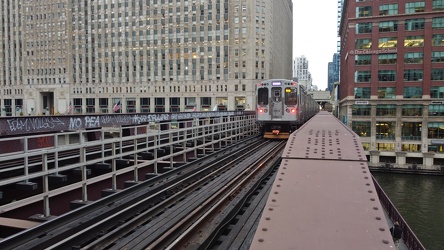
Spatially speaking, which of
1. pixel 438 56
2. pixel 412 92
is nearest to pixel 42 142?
pixel 412 92

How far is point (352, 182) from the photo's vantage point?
12.1 feet

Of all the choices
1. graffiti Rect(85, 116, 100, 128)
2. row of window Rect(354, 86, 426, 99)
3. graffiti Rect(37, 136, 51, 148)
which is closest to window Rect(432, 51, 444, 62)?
row of window Rect(354, 86, 426, 99)

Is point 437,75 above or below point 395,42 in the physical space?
below

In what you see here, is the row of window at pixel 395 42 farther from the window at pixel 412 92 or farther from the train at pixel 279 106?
the train at pixel 279 106

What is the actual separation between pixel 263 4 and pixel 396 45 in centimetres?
4102

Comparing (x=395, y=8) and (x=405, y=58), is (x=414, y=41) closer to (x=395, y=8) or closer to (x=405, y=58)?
(x=405, y=58)

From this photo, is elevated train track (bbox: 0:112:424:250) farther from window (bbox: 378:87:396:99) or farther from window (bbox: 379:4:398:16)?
window (bbox: 379:4:398:16)

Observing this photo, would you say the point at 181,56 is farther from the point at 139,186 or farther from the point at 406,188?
the point at 139,186

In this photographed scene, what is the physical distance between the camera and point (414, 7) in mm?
54781

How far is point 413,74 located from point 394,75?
9.27 ft

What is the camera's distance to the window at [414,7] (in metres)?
54.3

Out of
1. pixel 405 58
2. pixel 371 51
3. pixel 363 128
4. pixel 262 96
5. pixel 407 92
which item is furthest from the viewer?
pixel 363 128

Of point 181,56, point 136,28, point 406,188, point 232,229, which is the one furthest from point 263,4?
point 232,229

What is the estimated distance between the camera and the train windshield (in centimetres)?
2222
